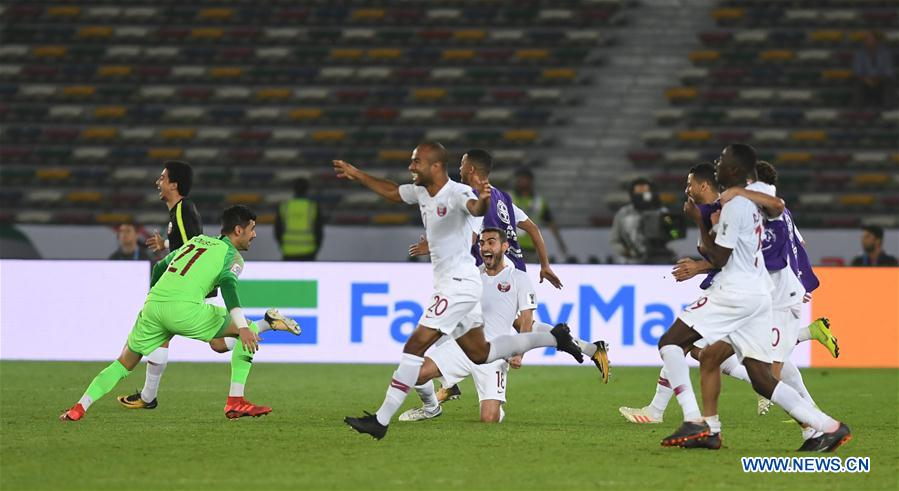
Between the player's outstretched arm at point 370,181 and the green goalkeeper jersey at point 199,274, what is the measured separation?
1.48m

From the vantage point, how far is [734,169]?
8.23 meters

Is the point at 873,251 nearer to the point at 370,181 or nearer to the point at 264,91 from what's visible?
the point at 370,181

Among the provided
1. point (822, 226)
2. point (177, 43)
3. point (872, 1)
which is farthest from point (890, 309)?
point (177, 43)

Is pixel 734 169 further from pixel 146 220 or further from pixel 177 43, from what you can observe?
pixel 177 43

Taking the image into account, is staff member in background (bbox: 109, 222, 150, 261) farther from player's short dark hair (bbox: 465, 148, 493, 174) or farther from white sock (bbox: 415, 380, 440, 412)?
player's short dark hair (bbox: 465, 148, 493, 174)

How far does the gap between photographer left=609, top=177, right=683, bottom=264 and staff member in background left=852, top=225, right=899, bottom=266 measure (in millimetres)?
2023

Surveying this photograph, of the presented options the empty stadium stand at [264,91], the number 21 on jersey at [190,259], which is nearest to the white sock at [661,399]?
the number 21 on jersey at [190,259]

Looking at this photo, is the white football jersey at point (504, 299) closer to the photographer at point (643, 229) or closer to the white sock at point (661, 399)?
the white sock at point (661, 399)

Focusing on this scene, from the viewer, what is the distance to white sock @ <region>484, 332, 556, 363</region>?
9609mm

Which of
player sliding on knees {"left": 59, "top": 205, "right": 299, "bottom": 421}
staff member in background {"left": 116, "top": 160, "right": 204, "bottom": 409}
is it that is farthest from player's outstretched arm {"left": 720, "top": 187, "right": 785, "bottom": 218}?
staff member in background {"left": 116, "top": 160, "right": 204, "bottom": 409}

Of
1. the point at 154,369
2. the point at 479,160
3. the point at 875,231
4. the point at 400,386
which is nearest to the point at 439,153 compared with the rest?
the point at 479,160

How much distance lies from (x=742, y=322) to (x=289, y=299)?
25.8 feet

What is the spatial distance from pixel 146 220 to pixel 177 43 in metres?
4.32

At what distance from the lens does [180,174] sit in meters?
10.5
